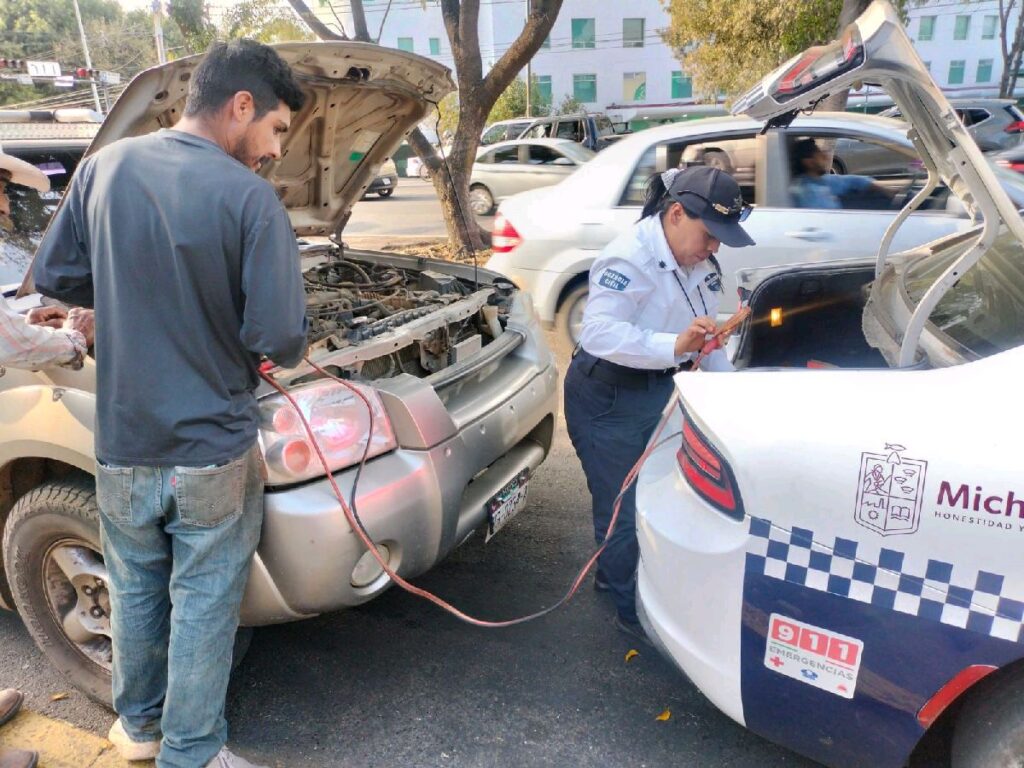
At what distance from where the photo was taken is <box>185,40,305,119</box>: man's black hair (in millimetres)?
1769

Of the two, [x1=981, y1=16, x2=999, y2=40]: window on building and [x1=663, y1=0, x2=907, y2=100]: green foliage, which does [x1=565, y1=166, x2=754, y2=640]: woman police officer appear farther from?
[x1=981, y1=16, x2=999, y2=40]: window on building

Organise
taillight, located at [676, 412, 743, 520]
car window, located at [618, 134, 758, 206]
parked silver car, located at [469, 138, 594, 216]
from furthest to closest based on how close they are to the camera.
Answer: parked silver car, located at [469, 138, 594, 216] < car window, located at [618, 134, 758, 206] < taillight, located at [676, 412, 743, 520]

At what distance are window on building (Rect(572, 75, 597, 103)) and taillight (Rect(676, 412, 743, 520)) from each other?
3964cm

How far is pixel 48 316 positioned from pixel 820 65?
2.18 m

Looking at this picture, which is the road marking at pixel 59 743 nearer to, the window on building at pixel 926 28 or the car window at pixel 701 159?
the car window at pixel 701 159

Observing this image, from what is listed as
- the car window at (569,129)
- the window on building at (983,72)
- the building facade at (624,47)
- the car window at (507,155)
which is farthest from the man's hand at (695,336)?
the window on building at (983,72)

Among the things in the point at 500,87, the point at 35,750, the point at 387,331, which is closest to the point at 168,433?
the point at 387,331

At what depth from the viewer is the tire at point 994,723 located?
1531 mm

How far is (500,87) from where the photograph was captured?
28.6ft

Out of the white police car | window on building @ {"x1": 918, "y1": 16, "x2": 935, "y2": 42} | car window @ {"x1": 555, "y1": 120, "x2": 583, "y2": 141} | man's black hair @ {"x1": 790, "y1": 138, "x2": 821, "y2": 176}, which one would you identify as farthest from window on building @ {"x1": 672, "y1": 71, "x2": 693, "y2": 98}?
the white police car

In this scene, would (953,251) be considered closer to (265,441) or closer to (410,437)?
(410,437)

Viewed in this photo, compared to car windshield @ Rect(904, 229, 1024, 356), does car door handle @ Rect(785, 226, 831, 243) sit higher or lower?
lower

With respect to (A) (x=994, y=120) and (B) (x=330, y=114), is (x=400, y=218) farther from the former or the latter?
(B) (x=330, y=114)

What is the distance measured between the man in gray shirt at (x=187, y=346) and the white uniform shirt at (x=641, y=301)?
0.99 meters
